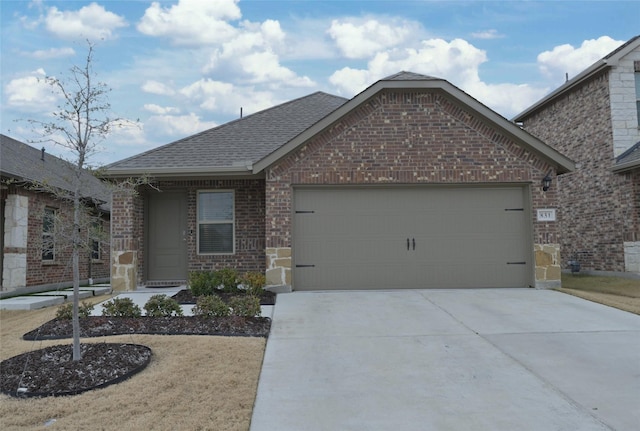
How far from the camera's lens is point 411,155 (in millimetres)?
10602

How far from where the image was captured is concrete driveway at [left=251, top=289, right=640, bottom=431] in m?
4.26

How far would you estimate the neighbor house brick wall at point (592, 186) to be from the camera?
1344 cm

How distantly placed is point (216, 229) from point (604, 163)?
36.4 feet

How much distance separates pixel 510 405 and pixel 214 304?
15.1 ft

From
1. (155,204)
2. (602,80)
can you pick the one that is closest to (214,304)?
(155,204)

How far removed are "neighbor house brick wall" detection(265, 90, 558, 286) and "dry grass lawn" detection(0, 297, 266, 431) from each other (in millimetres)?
5039

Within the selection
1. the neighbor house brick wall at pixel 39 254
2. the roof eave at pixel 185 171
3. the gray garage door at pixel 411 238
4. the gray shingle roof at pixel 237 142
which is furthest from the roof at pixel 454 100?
the neighbor house brick wall at pixel 39 254

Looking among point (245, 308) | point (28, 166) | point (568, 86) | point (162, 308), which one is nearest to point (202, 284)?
point (162, 308)

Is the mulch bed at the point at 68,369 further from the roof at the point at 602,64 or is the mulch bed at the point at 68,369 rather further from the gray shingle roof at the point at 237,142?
the roof at the point at 602,64

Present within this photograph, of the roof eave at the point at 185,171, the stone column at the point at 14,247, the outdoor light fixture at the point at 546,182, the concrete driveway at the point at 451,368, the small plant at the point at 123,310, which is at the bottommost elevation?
the concrete driveway at the point at 451,368

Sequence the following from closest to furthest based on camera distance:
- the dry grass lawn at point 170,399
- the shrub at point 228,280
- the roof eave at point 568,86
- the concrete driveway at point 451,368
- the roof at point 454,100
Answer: the dry grass lawn at point 170,399
the concrete driveway at point 451,368
the shrub at point 228,280
the roof at point 454,100
the roof eave at point 568,86

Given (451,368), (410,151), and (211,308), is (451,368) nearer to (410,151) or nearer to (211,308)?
(211,308)

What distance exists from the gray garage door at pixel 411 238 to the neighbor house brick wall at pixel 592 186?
4599mm

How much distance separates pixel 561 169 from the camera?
1075cm
